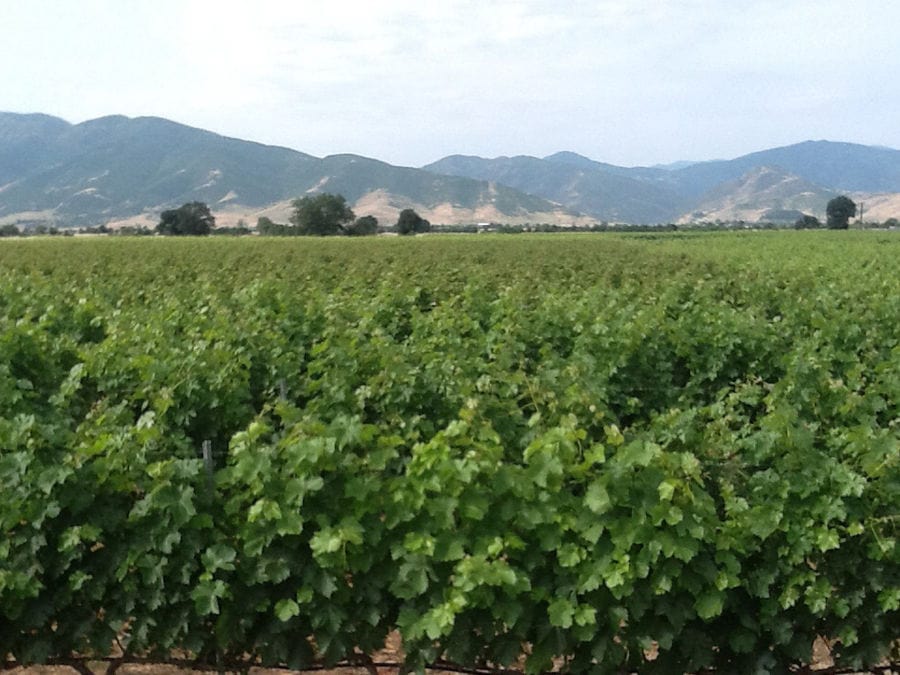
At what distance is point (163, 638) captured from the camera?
4.55m

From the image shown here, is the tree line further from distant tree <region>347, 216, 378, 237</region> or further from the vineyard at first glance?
the vineyard

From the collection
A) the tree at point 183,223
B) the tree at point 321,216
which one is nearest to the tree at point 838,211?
the tree at point 321,216

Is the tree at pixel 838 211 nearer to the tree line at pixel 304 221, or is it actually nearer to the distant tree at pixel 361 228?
the distant tree at pixel 361 228

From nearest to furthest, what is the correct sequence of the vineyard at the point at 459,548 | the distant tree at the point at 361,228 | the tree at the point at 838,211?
the vineyard at the point at 459,548 → the distant tree at the point at 361,228 → the tree at the point at 838,211

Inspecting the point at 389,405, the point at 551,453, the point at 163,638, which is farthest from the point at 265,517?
the point at 389,405

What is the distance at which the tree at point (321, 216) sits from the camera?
89.1 meters

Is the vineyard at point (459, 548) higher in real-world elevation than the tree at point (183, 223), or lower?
higher

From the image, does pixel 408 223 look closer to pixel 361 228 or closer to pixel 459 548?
pixel 361 228

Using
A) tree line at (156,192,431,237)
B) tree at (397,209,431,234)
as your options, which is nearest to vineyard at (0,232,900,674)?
tree line at (156,192,431,237)

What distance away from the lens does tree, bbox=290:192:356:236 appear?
292 feet

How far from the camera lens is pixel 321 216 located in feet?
294

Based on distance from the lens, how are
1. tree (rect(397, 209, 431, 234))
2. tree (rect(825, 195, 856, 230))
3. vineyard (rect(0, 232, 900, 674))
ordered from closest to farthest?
vineyard (rect(0, 232, 900, 674)), tree (rect(397, 209, 431, 234)), tree (rect(825, 195, 856, 230))

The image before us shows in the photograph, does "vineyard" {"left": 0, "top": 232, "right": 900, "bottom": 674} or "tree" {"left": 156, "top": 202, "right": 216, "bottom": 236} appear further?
"tree" {"left": 156, "top": 202, "right": 216, "bottom": 236}

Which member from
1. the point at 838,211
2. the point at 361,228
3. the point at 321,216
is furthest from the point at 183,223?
the point at 838,211
